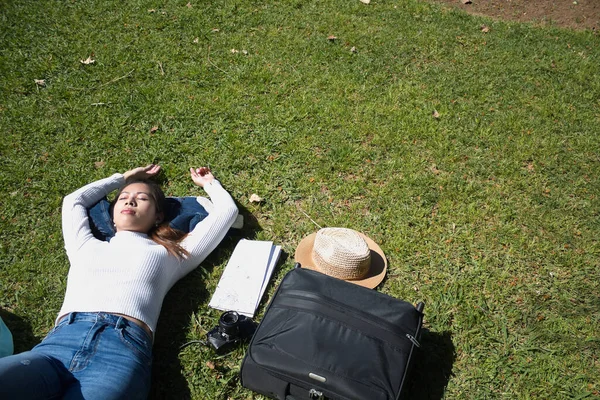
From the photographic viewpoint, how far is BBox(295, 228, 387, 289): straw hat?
144 inches

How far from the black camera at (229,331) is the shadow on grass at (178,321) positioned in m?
0.29

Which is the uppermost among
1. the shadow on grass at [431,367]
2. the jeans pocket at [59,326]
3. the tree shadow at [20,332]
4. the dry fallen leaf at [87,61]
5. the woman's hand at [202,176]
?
the dry fallen leaf at [87,61]

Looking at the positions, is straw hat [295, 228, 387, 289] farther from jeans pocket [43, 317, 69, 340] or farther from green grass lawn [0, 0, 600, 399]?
jeans pocket [43, 317, 69, 340]

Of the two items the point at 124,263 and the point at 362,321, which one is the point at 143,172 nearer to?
the point at 124,263

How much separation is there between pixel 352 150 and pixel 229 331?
2521mm

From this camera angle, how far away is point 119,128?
208 inches

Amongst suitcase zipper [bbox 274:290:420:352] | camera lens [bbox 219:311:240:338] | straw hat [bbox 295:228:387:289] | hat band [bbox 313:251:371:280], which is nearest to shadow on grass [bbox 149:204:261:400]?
camera lens [bbox 219:311:240:338]

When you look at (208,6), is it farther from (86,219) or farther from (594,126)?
(594,126)

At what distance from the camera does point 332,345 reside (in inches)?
112

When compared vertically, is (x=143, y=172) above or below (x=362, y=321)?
above

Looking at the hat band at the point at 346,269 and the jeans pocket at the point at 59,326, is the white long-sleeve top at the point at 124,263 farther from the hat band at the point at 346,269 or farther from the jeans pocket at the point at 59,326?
the hat band at the point at 346,269

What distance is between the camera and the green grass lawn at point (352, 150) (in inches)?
141

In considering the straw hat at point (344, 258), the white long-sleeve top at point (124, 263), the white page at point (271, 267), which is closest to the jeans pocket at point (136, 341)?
the white long-sleeve top at point (124, 263)

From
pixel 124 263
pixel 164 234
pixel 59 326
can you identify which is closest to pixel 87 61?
pixel 164 234
